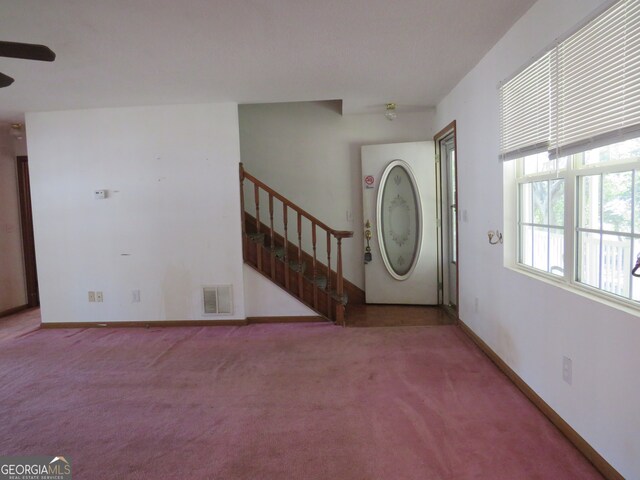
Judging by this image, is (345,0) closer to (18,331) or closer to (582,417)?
(582,417)

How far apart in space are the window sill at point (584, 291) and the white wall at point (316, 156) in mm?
2590

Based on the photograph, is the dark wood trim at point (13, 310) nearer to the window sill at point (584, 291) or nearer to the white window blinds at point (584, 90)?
the window sill at point (584, 291)

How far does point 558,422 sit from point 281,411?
61.9 inches

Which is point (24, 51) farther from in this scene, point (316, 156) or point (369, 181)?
point (369, 181)

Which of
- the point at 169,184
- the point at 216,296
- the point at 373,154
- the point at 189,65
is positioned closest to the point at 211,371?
the point at 216,296

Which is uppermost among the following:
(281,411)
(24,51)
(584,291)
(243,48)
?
(243,48)

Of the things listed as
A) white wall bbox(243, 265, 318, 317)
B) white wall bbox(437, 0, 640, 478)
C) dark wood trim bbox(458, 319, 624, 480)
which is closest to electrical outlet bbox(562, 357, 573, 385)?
white wall bbox(437, 0, 640, 478)

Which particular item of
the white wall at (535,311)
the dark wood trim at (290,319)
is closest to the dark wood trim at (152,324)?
the dark wood trim at (290,319)

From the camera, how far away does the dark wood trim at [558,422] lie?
5.65ft

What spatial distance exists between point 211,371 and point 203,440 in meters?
0.93

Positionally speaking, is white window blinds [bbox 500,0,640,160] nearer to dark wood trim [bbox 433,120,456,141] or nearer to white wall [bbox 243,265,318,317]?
dark wood trim [bbox 433,120,456,141]

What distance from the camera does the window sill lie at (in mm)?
1596

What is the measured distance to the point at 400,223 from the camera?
473cm

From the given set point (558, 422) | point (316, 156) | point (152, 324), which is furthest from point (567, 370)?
point (152, 324)
